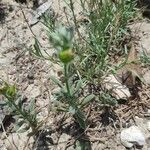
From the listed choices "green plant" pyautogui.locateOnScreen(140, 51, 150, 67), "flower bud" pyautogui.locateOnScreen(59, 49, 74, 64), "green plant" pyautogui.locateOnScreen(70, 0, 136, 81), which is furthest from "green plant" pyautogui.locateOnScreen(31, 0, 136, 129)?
"flower bud" pyautogui.locateOnScreen(59, 49, 74, 64)

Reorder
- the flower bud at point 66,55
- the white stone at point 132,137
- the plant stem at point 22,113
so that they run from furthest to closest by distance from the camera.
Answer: the white stone at point 132,137, the plant stem at point 22,113, the flower bud at point 66,55

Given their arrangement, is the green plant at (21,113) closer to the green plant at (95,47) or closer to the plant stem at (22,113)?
the plant stem at (22,113)

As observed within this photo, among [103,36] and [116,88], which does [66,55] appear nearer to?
[116,88]

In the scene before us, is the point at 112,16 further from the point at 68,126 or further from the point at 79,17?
the point at 68,126

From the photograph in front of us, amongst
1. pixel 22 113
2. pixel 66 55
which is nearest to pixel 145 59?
pixel 22 113

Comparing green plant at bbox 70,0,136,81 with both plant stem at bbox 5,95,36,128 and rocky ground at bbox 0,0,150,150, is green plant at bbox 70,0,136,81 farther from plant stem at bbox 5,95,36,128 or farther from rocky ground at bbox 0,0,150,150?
plant stem at bbox 5,95,36,128

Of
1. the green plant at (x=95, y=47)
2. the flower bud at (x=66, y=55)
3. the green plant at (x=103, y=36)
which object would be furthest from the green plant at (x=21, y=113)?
the flower bud at (x=66, y=55)

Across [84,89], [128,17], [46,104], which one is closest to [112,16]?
[128,17]
